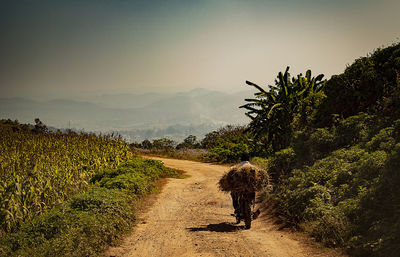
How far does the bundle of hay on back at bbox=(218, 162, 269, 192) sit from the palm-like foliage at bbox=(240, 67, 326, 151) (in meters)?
9.97

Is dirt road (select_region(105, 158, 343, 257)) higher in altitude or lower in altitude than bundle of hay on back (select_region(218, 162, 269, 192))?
lower

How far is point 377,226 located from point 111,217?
727 cm

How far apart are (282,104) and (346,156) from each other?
30.6ft

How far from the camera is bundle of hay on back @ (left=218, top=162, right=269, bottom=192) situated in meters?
9.42

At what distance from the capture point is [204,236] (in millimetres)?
8914

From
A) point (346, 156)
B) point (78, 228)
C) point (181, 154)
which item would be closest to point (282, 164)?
point (346, 156)

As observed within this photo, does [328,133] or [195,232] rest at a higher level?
[328,133]

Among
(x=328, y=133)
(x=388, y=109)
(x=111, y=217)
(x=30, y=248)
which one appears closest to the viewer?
(x=30, y=248)

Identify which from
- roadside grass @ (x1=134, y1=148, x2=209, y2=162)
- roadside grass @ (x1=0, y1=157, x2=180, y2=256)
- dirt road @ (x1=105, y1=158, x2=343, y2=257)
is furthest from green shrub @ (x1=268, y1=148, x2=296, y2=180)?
roadside grass @ (x1=134, y1=148, x2=209, y2=162)

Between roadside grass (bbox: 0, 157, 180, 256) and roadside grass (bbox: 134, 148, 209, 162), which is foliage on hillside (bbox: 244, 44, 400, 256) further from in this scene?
roadside grass (bbox: 134, 148, 209, 162)

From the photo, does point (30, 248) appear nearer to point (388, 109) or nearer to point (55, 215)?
point (55, 215)

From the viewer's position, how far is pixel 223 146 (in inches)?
1339

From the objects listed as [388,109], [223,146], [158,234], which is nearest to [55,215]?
[158,234]

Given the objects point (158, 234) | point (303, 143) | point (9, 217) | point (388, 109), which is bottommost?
point (158, 234)
